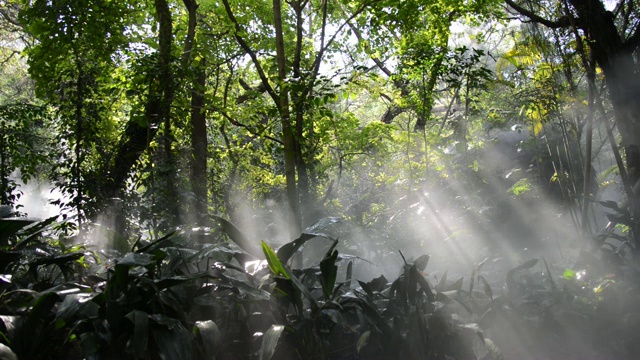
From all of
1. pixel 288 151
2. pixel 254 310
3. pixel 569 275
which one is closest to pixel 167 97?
pixel 288 151

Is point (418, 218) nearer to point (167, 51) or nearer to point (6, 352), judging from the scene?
point (167, 51)

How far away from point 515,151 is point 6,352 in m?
10.8

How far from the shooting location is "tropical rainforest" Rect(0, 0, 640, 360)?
3242mm

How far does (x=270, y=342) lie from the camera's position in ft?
9.71

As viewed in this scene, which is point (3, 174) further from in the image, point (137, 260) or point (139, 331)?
point (139, 331)

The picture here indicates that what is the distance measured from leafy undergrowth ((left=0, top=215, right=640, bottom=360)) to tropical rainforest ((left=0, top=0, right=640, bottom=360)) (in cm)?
2

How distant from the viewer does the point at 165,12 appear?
616cm

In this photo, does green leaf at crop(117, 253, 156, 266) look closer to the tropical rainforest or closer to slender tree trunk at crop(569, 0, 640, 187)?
the tropical rainforest

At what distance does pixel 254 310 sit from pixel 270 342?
673 mm

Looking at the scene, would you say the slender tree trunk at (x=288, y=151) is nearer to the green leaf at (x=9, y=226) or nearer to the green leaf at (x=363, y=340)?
the green leaf at (x=363, y=340)

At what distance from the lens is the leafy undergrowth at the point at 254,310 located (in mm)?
2771

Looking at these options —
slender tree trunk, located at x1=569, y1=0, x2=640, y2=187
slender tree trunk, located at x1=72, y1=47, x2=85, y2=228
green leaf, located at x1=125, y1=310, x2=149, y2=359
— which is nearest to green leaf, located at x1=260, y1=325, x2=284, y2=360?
green leaf, located at x1=125, y1=310, x2=149, y2=359

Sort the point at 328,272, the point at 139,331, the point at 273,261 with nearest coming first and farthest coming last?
1. the point at 139,331
2. the point at 273,261
3. the point at 328,272

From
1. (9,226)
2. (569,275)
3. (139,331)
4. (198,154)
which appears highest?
(198,154)
